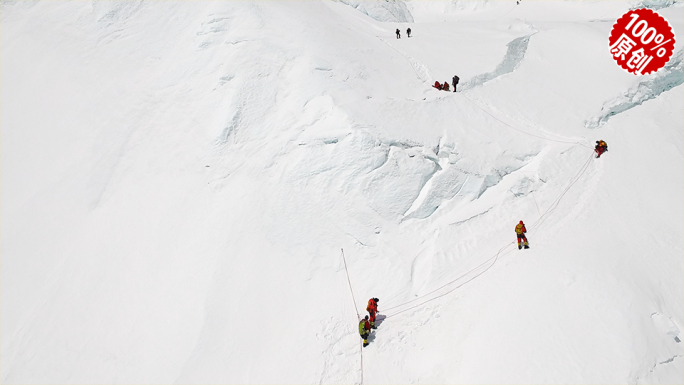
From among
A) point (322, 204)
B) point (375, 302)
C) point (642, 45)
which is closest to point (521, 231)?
point (375, 302)

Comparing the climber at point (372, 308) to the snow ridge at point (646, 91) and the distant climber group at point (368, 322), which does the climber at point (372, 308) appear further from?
the snow ridge at point (646, 91)

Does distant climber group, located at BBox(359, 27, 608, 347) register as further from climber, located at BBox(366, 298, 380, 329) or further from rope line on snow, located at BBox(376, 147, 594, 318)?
rope line on snow, located at BBox(376, 147, 594, 318)

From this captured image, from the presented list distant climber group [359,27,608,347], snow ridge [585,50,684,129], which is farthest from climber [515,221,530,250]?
snow ridge [585,50,684,129]

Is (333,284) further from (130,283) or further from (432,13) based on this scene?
(432,13)

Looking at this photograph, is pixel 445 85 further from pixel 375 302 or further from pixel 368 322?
pixel 368 322

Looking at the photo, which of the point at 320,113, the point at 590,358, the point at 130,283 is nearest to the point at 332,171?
the point at 320,113

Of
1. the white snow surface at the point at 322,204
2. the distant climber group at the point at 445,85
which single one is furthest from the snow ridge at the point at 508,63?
the distant climber group at the point at 445,85
